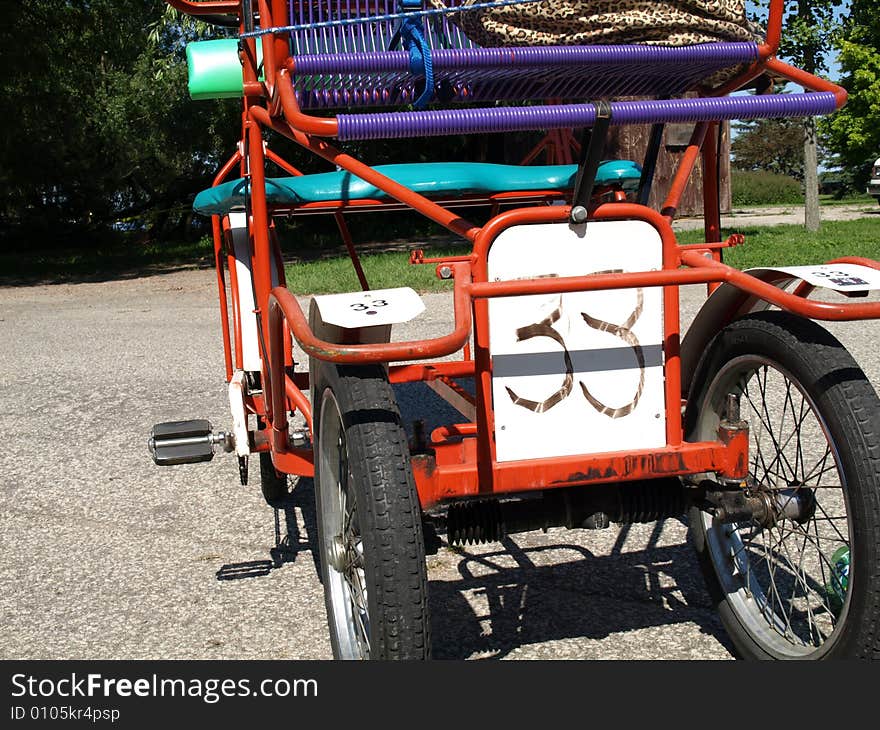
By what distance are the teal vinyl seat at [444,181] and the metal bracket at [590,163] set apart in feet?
3.61

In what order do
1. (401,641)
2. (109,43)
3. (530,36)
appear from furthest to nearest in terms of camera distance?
1. (109,43)
2. (530,36)
3. (401,641)

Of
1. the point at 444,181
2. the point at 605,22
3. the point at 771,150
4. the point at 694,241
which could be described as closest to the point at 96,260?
the point at 694,241

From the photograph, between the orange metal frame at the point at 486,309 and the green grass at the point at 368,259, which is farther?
the green grass at the point at 368,259

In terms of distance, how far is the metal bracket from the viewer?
2453mm

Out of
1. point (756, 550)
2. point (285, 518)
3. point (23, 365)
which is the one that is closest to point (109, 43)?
point (23, 365)

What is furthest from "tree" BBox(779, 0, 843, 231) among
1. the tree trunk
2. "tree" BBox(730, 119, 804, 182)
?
"tree" BBox(730, 119, 804, 182)

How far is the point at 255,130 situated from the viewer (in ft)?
10.3

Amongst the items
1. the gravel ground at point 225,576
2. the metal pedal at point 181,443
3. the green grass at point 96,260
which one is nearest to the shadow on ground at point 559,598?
the gravel ground at point 225,576

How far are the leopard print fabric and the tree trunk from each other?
13.2 meters

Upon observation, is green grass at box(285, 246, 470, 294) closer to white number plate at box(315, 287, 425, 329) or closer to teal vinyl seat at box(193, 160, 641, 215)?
teal vinyl seat at box(193, 160, 641, 215)

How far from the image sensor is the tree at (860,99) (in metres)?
24.6

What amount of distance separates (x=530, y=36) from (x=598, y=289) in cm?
76

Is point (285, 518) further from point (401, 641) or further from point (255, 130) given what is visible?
point (401, 641)

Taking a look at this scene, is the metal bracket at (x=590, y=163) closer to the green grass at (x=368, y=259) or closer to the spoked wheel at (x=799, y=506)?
the spoked wheel at (x=799, y=506)
